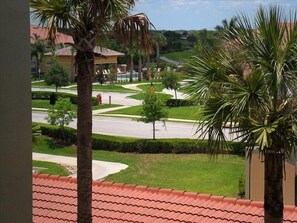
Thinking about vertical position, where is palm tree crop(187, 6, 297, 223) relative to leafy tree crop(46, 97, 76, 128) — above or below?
above

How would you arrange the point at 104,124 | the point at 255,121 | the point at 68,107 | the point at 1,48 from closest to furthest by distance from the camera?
1. the point at 1,48
2. the point at 255,121
3. the point at 68,107
4. the point at 104,124

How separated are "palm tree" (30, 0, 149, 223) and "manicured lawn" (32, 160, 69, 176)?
1576cm

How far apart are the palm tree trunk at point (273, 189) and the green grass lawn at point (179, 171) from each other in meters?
12.3

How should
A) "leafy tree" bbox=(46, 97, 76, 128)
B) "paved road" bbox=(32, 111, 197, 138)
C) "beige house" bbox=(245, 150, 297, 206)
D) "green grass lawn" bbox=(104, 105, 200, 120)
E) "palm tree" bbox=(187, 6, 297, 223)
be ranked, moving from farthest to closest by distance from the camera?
"green grass lawn" bbox=(104, 105, 200, 120) → "paved road" bbox=(32, 111, 197, 138) → "leafy tree" bbox=(46, 97, 76, 128) → "beige house" bbox=(245, 150, 297, 206) → "palm tree" bbox=(187, 6, 297, 223)

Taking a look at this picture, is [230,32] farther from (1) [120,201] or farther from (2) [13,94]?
(1) [120,201]

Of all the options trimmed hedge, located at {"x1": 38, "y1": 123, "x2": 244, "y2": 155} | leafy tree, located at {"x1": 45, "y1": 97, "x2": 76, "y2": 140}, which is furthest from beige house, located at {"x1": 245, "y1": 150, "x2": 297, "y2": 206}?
leafy tree, located at {"x1": 45, "y1": 97, "x2": 76, "y2": 140}

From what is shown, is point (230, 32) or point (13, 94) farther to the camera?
point (230, 32)

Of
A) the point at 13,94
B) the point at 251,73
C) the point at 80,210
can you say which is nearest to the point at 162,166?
the point at 80,210

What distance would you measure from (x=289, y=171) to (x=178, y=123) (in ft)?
88.7

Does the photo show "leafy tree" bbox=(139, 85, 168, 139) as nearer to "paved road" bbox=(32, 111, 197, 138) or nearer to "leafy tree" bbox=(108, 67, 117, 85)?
"paved road" bbox=(32, 111, 197, 138)

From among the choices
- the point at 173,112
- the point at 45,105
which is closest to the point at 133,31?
the point at 173,112

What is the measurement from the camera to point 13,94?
4.66 metres

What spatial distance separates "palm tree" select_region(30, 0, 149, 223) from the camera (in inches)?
299

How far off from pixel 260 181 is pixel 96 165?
12567 millimetres
